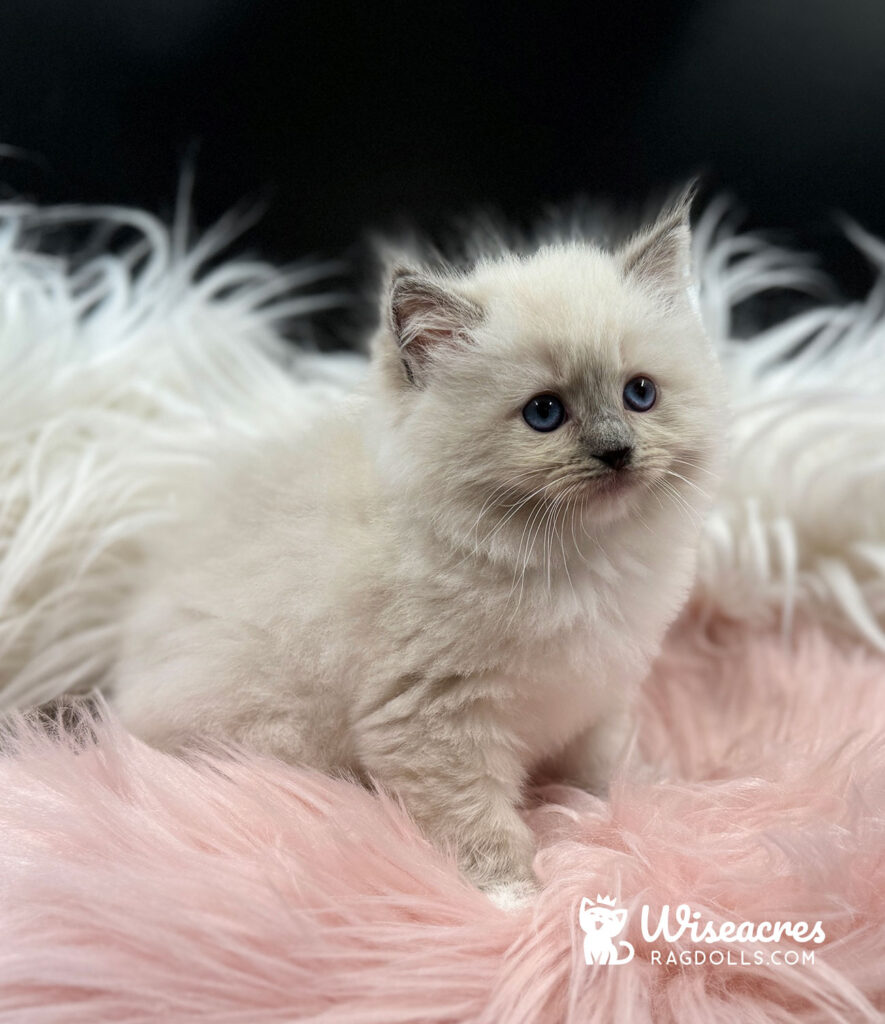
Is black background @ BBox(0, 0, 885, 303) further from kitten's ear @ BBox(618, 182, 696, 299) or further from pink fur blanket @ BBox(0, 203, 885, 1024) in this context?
kitten's ear @ BBox(618, 182, 696, 299)

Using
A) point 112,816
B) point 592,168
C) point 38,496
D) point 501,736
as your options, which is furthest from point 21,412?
point 592,168

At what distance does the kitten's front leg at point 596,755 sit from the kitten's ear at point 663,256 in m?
0.37

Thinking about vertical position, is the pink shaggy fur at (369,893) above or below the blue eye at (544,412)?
below

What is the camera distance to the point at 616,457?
0.68 metres

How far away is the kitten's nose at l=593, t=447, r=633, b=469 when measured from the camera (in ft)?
2.23

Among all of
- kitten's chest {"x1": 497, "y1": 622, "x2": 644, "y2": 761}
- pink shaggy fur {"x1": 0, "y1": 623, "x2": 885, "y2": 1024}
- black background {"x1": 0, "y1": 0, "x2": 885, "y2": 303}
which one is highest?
black background {"x1": 0, "y1": 0, "x2": 885, "y2": 303}

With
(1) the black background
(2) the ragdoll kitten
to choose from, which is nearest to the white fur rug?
(1) the black background

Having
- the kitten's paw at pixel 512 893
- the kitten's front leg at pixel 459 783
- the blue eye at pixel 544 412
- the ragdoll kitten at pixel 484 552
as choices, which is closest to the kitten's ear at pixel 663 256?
the ragdoll kitten at pixel 484 552

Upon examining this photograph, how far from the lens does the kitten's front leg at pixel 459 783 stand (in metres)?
0.73

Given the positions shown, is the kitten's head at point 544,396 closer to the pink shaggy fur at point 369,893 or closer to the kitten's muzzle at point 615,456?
the kitten's muzzle at point 615,456

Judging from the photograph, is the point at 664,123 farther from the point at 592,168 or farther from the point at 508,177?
the point at 508,177

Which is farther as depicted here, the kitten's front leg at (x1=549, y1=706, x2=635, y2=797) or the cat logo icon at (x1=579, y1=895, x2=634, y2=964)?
the kitten's front leg at (x1=549, y1=706, x2=635, y2=797)

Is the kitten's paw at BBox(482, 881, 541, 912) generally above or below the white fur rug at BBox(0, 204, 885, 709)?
below

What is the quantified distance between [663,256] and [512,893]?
506 millimetres
